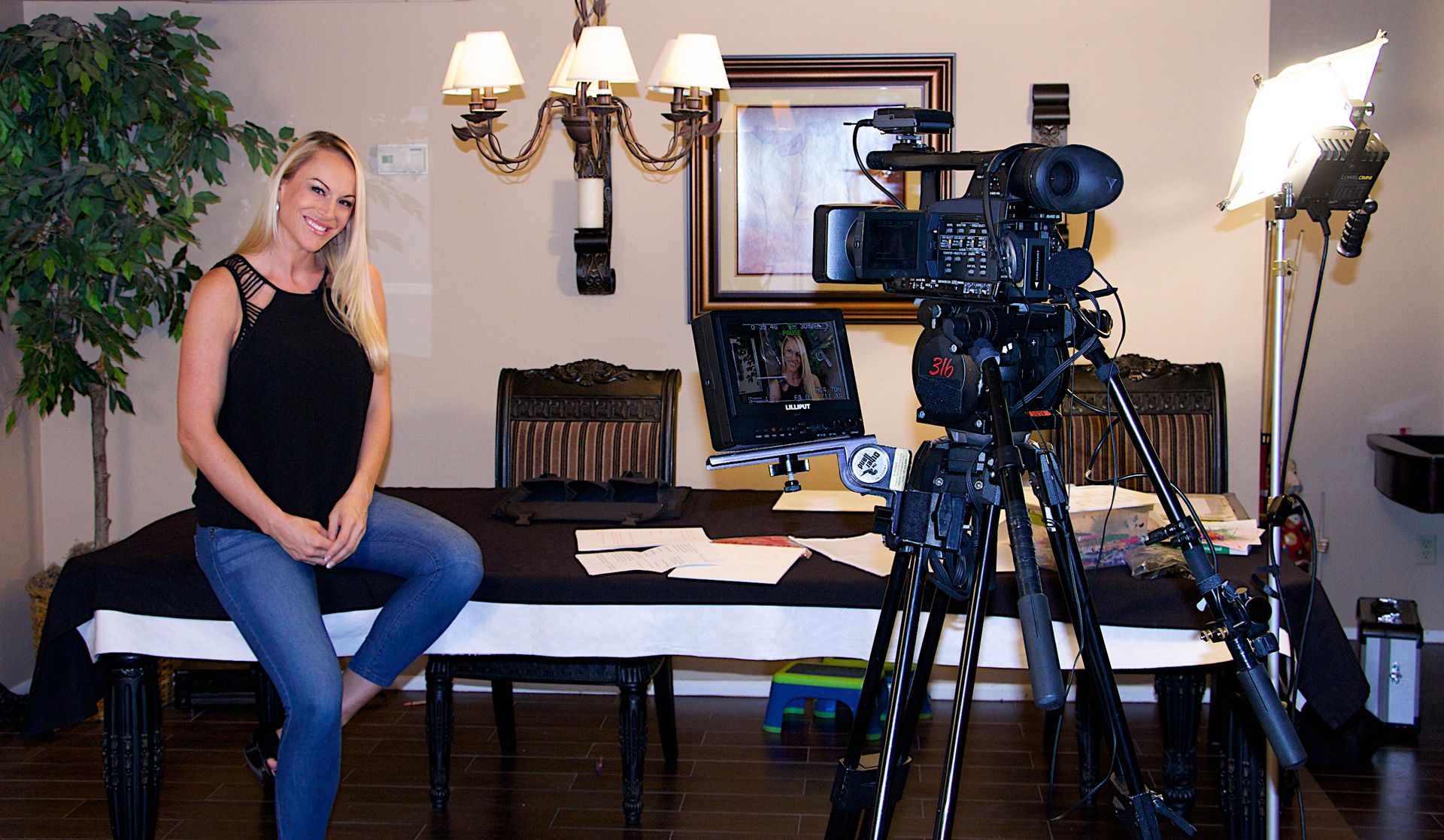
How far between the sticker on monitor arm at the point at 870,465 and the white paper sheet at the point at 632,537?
30.2 inches

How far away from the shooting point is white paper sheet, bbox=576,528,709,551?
251 cm

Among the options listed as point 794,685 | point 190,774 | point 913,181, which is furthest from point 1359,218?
point 190,774

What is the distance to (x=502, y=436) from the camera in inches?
130

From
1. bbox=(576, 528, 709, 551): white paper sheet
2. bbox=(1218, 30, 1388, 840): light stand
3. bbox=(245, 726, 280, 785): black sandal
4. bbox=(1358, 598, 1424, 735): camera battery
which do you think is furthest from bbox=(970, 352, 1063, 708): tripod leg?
bbox=(1358, 598, 1424, 735): camera battery

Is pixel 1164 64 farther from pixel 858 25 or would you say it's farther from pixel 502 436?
pixel 502 436

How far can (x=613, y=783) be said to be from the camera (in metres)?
3.01

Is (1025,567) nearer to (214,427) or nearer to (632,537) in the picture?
(632,537)

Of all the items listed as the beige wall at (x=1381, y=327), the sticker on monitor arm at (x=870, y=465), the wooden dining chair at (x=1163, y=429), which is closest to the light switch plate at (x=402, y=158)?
the wooden dining chair at (x=1163, y=429)

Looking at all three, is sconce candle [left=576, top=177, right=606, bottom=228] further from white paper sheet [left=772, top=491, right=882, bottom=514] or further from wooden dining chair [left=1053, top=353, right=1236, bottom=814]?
wooden dining chair [left=1053, top=353, right=1236, bottom=814]

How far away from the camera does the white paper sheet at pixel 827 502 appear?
2.81 metres

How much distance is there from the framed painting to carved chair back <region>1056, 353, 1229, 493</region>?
67 centimetres

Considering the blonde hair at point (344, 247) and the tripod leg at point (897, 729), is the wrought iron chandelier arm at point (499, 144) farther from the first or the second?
the tripod leg at point (897, 729)

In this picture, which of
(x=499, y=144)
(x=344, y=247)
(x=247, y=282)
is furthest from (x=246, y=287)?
(x=499, y=144)

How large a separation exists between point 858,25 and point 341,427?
6.41ft
